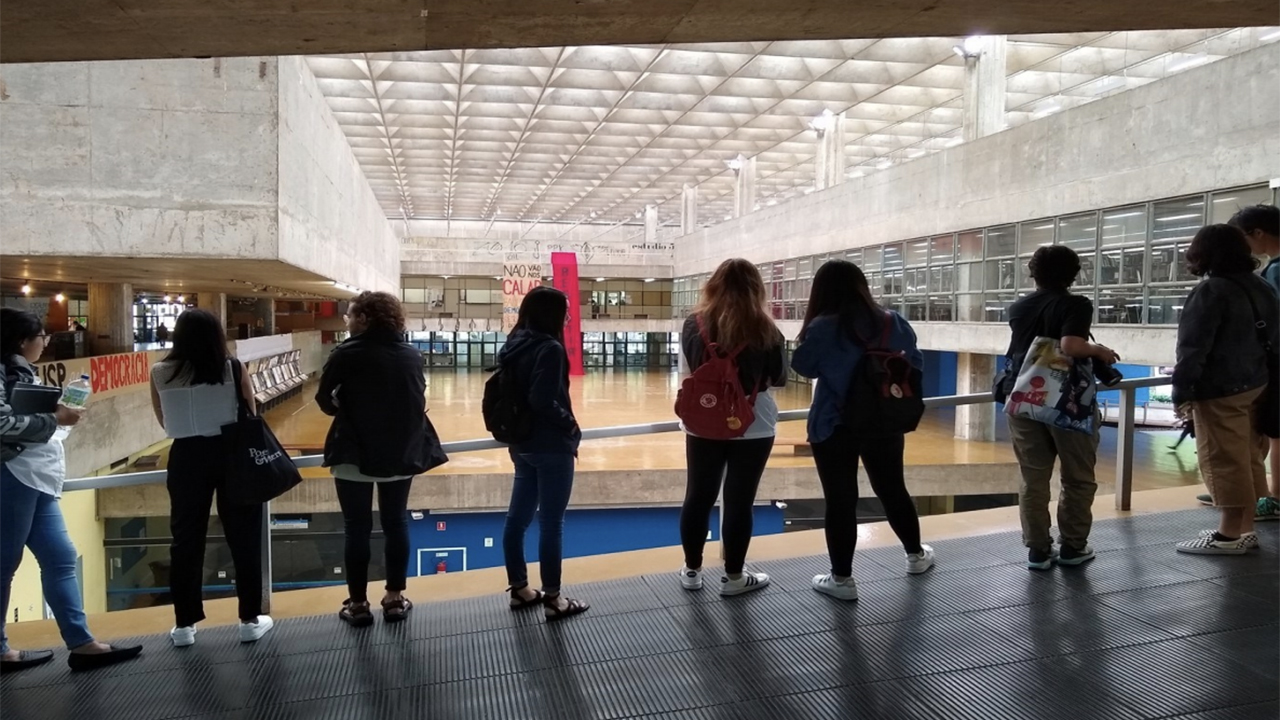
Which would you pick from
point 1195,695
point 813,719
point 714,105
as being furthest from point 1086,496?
point 714,105

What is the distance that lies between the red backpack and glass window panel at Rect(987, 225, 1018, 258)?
14.1 meters

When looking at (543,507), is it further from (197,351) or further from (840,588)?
(197,351)

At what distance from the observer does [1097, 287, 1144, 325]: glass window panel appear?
12758mm

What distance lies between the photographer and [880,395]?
3.04m

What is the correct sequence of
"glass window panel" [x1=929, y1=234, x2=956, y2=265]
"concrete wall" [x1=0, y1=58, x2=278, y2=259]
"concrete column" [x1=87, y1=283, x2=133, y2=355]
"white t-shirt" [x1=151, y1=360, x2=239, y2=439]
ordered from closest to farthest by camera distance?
"white t-shirt" [x1=151, y1=360, x2=239, y2=439]
"concrete wall" [x1=0, y1=58, x2=278, y2=259]
"concrete column" [x1=87, y1=283, x2=133, y2=355]
"glass window panel" [x1=929, y1=234, x2=956, y2=265]

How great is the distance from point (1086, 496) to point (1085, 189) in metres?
11.9

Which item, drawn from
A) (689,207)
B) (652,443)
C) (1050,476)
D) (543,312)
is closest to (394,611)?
(543,312)

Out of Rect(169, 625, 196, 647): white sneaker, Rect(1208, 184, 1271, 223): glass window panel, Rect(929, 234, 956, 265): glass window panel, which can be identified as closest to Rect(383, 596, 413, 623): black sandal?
Rect(169, 625, 196, 647): white sneaker

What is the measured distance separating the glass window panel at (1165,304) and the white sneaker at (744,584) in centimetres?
1118

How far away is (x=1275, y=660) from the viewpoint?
257 cm

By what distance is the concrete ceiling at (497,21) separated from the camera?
275 centimetres

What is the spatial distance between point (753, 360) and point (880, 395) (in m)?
0.49

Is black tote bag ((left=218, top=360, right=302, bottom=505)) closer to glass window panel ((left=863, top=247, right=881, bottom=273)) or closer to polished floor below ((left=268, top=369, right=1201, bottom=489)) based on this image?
polished floor below ((left=268, top=369, right=1201, bottom=489))

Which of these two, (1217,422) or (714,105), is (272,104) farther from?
(714,105)
